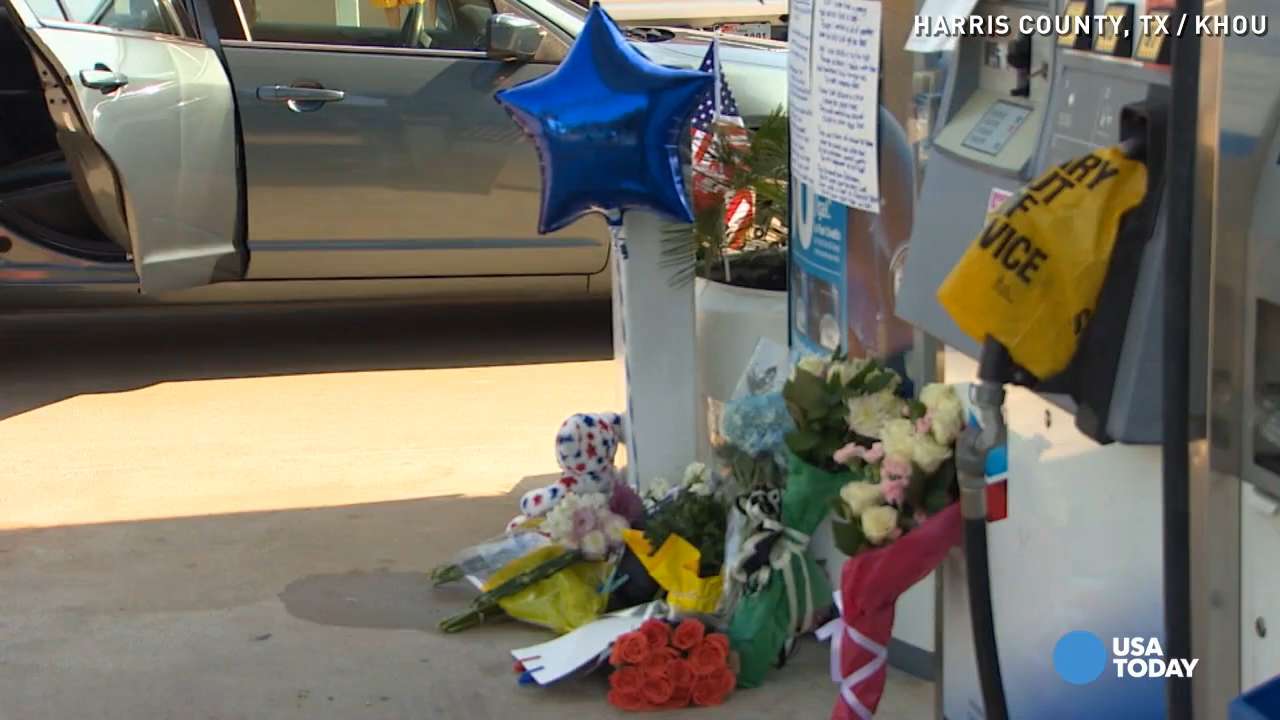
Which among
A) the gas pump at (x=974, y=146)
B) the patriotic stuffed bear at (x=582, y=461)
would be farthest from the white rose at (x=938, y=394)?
the patriotic stuffed bear at (x=582, y=461)

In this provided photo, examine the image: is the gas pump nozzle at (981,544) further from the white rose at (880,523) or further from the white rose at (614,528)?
the white rose at (614,528)

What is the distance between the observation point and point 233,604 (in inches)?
164

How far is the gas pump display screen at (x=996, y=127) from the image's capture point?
7.93 feet

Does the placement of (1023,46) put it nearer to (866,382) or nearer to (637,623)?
(866,382)

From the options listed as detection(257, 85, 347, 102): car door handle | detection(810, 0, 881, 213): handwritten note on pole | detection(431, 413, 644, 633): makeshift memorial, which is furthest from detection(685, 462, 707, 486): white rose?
detection(257, 85, 347, 102): car door handle

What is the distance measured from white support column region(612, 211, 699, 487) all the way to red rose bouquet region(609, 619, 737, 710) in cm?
93

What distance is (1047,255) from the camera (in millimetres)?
1940

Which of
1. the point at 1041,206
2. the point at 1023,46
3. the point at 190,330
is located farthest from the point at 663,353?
the point at 190,330

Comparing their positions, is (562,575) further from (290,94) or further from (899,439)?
(290,94)

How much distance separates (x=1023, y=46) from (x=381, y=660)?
212 cm

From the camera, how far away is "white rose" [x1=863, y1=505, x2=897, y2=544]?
2641 mm

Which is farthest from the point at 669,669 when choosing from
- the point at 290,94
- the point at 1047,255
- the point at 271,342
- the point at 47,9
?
the point at 271,342

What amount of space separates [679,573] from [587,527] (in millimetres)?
308

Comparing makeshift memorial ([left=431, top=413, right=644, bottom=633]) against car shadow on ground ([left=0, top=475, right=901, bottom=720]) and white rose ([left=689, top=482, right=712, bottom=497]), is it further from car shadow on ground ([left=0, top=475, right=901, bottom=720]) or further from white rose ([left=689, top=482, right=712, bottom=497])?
white rose ([left=689, top=482, right=712, bottom=497])
